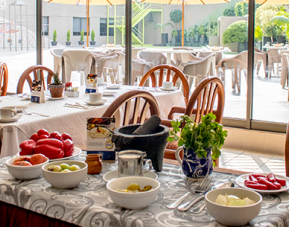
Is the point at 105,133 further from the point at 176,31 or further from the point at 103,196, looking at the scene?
the point at 176,31

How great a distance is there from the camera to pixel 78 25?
17.1 feet

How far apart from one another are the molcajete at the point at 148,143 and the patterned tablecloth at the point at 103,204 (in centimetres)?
6

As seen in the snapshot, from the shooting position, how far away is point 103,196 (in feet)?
3.17

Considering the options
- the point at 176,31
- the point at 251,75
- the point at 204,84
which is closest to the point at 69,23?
the point at 176,31

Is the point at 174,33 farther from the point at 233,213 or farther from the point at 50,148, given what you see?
the point at 233,213

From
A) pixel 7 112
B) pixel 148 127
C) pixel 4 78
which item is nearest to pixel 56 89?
pixel 7 112

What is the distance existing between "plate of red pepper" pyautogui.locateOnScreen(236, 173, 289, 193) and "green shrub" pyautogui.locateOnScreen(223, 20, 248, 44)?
3269 mm

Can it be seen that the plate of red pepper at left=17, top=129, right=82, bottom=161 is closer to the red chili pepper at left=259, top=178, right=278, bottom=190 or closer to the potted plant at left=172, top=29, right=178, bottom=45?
the red chili pepper at left=259, top=178, right=278, bottom=190

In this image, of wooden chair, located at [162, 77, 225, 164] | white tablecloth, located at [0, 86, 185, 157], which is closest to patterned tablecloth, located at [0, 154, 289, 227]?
white tablecloth, located at [0, 86, 185, 157]

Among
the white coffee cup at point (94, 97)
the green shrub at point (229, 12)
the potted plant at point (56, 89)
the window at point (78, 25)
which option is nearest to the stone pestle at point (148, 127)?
the white coffee cup at point (94, 97)

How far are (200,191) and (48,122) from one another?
115cm

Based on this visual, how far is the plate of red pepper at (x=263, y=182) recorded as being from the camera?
3.26ft

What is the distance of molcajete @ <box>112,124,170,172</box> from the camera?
43.8 inches

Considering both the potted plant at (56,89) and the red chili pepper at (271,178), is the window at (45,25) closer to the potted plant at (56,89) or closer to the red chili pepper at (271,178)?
the potted plant at (56,89)
